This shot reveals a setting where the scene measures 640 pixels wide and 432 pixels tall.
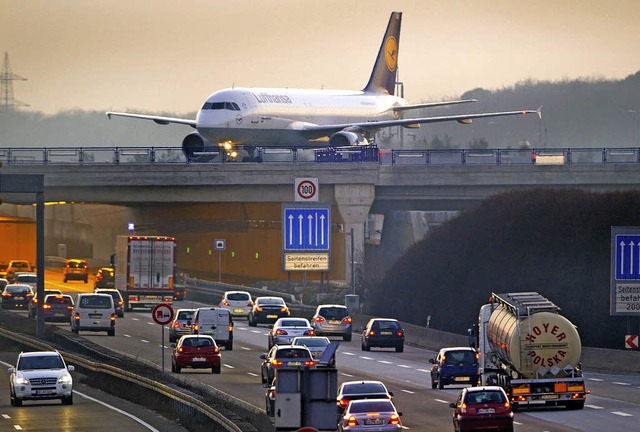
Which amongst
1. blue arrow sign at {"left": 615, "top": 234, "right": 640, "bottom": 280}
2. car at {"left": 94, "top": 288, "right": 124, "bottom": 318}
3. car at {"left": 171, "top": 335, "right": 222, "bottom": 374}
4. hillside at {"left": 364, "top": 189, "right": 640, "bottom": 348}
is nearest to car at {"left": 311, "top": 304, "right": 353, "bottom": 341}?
hillside at {"left": 364, "top": 189, "right": 640, "bottom": 348}

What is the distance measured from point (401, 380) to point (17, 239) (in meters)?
79.7

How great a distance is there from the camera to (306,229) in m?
75.9

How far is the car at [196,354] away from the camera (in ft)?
164

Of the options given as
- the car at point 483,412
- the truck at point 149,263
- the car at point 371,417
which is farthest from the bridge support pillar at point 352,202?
the car at point 371,417

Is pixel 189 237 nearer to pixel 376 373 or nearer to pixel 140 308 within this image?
pixel 140 308

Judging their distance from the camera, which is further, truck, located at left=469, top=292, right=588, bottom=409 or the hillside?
the hillside

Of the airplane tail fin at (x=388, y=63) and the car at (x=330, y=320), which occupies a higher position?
the airplane tail fin at (x=388, y=63)

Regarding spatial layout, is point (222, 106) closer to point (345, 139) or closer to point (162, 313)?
point (345, 139)

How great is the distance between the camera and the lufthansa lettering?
9369cm

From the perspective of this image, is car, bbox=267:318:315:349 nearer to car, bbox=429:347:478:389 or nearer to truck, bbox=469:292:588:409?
car, bbox=429:347:478:389

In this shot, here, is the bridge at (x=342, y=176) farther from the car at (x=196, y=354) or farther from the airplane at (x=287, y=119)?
the car at (x=196, y=354)

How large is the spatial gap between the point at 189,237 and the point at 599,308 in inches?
1408

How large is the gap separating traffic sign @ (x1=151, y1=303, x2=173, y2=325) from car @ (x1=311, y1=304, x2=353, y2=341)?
18.7m

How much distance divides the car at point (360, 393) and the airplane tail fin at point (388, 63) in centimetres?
8268
